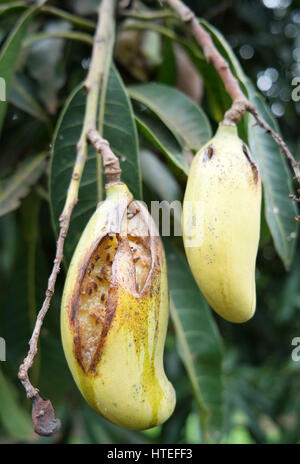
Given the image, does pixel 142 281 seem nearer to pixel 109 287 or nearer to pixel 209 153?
pixel 109 287

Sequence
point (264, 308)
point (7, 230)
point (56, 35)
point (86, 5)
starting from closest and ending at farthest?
1. point (56, 35)
2. point (86, 5)
3. point (7, 230)
4. point (264, 308)

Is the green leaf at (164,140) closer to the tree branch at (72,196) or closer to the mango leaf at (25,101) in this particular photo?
the tree branch at (72,196)

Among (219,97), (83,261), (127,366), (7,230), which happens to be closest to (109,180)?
(83,261)

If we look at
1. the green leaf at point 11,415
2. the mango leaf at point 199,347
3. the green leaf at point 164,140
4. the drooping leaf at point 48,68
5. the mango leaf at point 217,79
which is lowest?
the green leaf at point 11,415

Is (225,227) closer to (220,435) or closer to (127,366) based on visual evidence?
(127,366)

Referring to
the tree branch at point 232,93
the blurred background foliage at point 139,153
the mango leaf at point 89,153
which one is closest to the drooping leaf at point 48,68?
the blurred background foliage at point 139,153

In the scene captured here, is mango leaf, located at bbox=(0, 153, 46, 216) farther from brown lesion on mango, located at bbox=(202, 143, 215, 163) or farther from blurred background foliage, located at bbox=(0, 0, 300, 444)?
brown lesion on mango, located at bbox=(202, 143, 215, 163)

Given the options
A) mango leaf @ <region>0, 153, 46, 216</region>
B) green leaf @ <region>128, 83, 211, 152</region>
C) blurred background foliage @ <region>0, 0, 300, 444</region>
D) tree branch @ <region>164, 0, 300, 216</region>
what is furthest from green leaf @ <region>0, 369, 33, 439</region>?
tree branch @ <region>164, 0, 300, 216</region>
